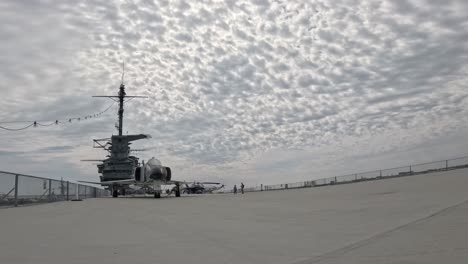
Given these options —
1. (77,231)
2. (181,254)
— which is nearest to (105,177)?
(77,231)

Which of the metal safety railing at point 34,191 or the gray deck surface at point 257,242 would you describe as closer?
the gray deck surface at point 257,242

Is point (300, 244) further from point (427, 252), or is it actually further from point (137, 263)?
point (137, 263)

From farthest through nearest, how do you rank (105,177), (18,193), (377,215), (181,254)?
(105,177)
(18,193)
(377,215)
(181,254)

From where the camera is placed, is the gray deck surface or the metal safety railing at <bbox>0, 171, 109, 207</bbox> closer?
the gray deck surface

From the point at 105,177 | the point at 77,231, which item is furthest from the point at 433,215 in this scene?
the point at 105,177

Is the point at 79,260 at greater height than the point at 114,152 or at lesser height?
lesser

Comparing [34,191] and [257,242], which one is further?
[34,191]

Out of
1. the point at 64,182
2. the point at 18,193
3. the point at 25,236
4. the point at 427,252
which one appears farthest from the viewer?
the point at 64,182

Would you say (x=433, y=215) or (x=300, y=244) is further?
(x=433, y=215)

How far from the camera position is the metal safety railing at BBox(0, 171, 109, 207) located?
21.2 metres

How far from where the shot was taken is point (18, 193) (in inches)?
875

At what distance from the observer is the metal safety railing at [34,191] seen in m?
21.2

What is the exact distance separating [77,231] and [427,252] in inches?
333

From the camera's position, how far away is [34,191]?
83.0ft
